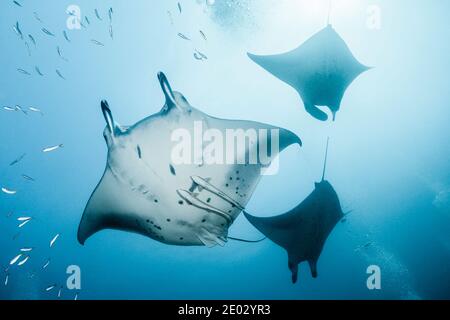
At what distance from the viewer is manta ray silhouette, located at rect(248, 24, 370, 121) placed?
294cm

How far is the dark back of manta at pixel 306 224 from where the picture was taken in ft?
10.1

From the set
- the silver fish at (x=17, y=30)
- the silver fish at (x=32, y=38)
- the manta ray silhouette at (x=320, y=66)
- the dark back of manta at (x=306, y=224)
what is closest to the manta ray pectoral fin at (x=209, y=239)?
the dark back of manta at (x=306, y=224)

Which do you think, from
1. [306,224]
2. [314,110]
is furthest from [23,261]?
[314,110]

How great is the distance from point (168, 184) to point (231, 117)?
159 centimetres

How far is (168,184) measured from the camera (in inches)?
95.7

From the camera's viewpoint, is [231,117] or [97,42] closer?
[97,42]

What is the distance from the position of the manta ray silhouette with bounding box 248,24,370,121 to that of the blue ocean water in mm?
398

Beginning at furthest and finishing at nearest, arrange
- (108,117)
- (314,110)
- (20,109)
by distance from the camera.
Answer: (20,109), (314,110), (108,117)

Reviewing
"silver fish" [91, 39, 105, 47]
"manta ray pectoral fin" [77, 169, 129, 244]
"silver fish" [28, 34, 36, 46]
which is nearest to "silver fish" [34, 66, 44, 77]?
"silver fish" [28, 34, 36, 46]

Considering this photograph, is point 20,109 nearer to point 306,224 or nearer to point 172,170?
point 172,170
